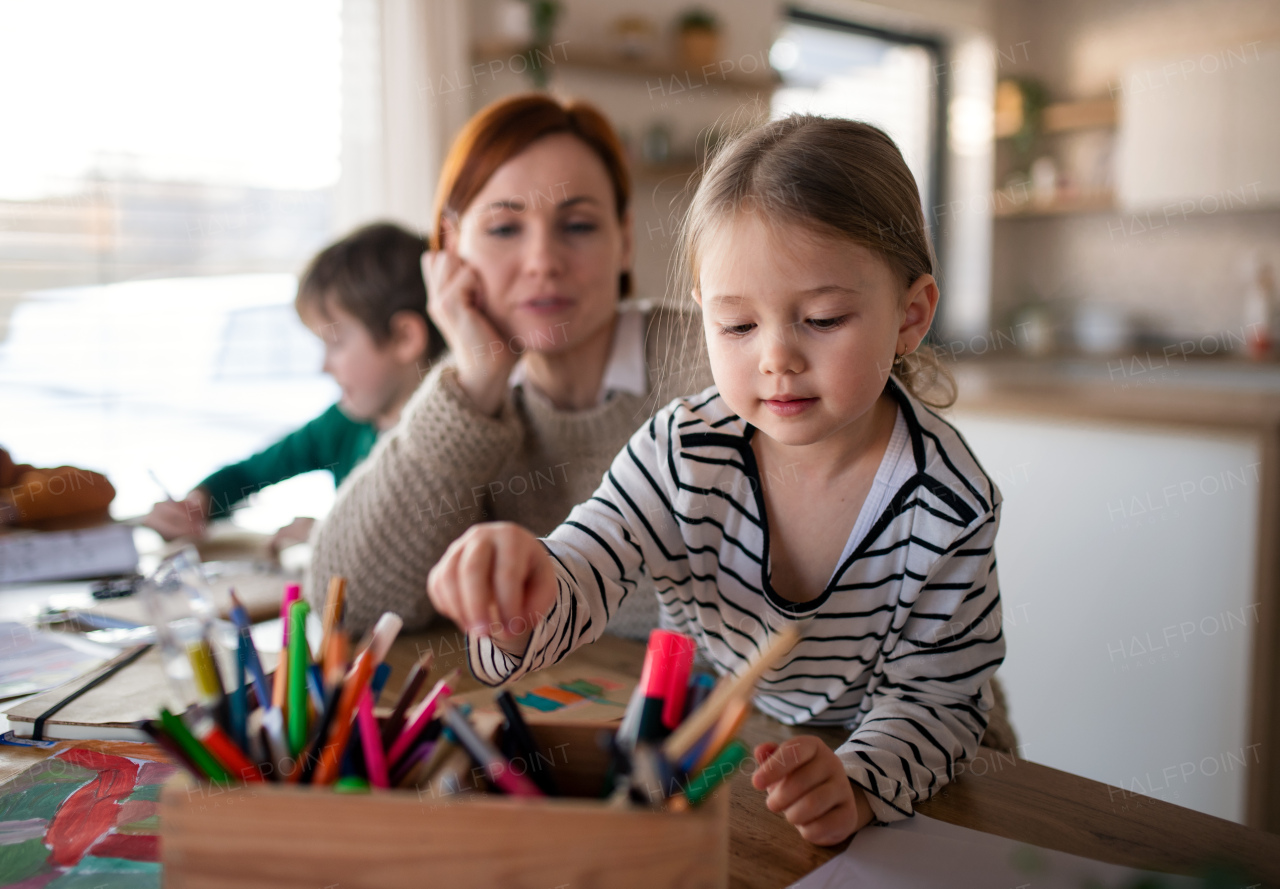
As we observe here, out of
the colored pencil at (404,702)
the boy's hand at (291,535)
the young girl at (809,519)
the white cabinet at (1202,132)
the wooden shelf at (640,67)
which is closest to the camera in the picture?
the colored pencil at (404,702)

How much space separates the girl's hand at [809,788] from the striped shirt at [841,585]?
0.03 metres

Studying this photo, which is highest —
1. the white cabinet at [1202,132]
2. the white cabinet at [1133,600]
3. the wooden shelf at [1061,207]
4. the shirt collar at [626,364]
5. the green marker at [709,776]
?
the white cabinet at [1202,132]

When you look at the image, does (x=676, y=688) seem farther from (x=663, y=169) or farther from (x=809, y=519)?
(x=663, y=169)

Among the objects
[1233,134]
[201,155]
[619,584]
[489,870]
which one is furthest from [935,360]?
[1233,134]

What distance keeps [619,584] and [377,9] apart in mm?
2393

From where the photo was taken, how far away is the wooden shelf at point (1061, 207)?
4086mm

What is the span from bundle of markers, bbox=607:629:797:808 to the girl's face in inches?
9.7

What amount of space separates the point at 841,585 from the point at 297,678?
412mm

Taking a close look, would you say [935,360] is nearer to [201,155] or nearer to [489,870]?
[489,870]

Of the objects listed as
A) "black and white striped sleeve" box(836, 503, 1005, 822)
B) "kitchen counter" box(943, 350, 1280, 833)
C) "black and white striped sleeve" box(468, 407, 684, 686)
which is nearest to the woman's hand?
"black and white striped sleeve" box(468, 407, 684, 686)

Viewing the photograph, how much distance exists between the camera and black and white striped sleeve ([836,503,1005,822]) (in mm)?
670

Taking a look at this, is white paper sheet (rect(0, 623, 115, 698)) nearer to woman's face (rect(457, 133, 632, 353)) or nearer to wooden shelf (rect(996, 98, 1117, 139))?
woman's face (rect(457, 133, 632, 353))

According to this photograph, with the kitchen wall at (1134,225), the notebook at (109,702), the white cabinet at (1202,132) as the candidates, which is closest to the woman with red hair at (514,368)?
the notebook at (109,702)

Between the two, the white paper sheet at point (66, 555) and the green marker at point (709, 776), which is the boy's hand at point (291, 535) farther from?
the green marker at point (709, 776)
